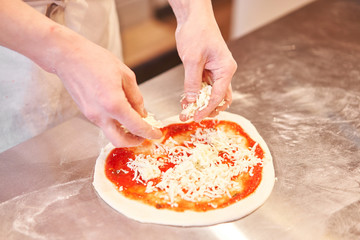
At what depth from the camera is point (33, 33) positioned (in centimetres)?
111

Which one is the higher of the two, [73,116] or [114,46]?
[114,46]

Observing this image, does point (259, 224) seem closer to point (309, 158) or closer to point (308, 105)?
point (309, 158)

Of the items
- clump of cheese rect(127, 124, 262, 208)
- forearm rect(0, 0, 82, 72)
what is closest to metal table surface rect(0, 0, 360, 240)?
clump of cheese rect(127, 124, 262, 208)

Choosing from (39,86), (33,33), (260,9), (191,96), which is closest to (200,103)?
(191,96)

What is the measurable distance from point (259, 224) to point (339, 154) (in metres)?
0.53

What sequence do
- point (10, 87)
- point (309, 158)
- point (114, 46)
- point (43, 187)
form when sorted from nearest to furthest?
point (43, 187)
point (309, 158)
point (10, 87)
point (114, 46)

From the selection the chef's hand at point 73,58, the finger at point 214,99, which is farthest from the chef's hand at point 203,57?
the chef's hand at point 73,58

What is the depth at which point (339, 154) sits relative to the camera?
154 centimetres

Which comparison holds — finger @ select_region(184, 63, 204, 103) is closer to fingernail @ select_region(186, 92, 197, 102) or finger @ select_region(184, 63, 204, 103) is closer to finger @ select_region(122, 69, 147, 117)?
fingernail @ select_region(186, 92, 197, 102)

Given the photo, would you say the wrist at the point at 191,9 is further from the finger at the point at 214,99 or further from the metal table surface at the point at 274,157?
the metal table surface at the point at 274,157

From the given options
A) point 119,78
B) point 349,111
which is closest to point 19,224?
point 119,78

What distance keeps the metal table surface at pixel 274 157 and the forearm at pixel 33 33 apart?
0.55 meters

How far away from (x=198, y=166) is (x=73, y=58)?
622 mm

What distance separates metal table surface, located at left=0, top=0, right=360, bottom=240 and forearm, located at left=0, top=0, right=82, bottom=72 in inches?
21.7
